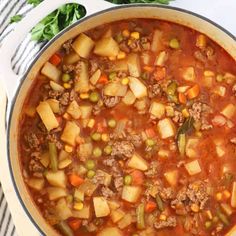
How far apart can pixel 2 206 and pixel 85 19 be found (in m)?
1.11

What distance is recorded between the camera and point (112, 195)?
11.8 feet

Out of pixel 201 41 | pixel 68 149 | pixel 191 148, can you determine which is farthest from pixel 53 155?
pixel 201 41

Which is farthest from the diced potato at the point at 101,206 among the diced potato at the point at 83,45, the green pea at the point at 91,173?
the diced potato at the point at 83,45

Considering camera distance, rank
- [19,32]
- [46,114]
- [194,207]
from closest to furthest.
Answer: [19,32] < [46,114] < [194,207]

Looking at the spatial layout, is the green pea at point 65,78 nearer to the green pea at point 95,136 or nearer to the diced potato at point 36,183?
the green pea at point 95,136

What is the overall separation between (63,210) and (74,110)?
46cm

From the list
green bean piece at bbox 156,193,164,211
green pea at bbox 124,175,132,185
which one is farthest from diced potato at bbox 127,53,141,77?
green bean piece at bbox 156,193,164,211

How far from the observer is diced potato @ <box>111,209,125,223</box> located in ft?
11.8

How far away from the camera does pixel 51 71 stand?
139 inches

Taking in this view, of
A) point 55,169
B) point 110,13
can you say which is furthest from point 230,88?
point 55,169

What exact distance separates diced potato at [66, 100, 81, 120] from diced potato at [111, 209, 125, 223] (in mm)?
470

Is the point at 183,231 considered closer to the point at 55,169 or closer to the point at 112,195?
the point at 112,195

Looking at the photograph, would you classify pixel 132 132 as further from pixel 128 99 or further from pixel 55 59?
pixel 55 59

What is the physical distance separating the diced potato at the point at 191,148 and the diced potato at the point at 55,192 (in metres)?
0.60
